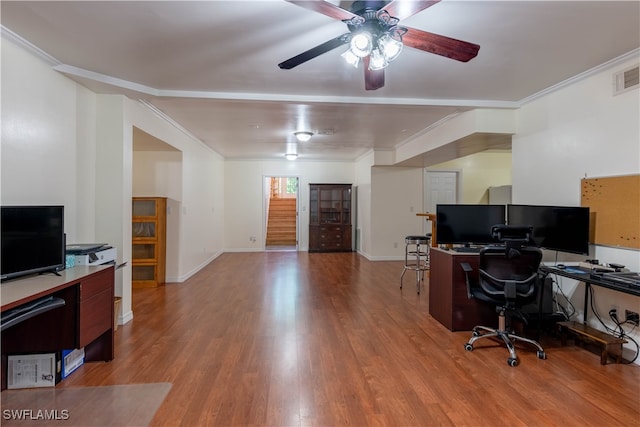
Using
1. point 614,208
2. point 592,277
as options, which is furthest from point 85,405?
point 614,208

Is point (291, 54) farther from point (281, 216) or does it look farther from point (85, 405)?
point (281, 216)

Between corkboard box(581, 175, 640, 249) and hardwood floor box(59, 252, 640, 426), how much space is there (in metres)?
1.01

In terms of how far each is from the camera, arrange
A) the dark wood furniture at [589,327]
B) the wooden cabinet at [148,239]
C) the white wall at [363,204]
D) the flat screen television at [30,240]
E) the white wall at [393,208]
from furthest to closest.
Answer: the white wall at [363,204], the white wall at [393,208], the wooden cabinet at [148,239], the dark wood furniture at [589,327], the flat screen television at [30,240]

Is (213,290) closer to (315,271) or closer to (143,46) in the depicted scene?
(315,271)

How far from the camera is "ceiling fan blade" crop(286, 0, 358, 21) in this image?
1.59 meters

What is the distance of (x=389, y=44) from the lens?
190cm

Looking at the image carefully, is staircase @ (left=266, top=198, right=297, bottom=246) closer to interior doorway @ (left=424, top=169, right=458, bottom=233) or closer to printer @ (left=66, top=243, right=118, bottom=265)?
interior doorway @ (left=424, top=169, right=458, bottom=233)

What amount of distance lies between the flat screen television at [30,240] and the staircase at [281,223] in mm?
7542

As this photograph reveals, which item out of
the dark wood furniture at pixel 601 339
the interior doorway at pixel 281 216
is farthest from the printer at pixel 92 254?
the interior doorway at pixel 281 216

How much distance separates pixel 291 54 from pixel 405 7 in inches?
48.5

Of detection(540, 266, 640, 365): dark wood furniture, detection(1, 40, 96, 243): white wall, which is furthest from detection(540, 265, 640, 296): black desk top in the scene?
detection(1, 40, 96, 243): white wall

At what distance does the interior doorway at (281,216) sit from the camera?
32.6ft

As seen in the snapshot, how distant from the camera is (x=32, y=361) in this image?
7.43 feet

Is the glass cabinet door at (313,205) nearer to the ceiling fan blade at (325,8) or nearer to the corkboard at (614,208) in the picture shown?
the corkboard at (614,208)
